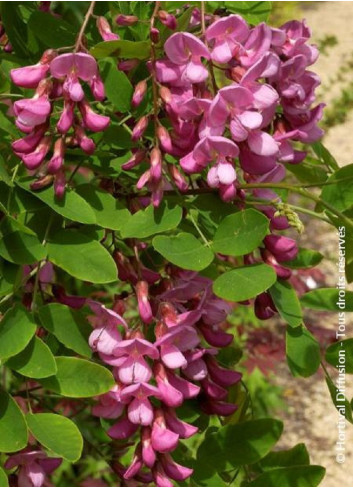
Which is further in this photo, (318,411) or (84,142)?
(318,411)

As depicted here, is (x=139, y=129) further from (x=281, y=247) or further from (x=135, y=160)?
(x=281, y=247)

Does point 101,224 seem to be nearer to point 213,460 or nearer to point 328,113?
point 213,460

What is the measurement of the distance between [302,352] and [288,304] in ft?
0.21

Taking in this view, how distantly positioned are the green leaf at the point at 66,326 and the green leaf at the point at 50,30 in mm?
291

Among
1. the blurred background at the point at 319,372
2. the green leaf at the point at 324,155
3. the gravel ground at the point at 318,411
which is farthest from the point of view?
the gravel ground at the point at 318,411

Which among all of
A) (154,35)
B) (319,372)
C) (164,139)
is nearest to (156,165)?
(164,139)

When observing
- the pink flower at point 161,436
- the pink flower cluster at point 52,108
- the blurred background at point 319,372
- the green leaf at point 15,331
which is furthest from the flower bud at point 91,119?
the blurred background at point 319,372

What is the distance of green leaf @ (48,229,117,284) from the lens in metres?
0.80

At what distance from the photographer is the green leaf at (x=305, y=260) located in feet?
3.06

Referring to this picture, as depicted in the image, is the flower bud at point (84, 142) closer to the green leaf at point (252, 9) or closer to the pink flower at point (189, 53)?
the pink flower at point (189, 53)

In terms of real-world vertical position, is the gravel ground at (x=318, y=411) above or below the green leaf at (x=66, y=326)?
below

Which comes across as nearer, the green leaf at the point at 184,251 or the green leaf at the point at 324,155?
the green leaf at the point at 184,251

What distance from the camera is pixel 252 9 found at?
92 cm

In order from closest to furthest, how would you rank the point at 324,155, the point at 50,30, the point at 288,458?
the point at 50,30 → the point at 288,458 → the point at 324,155
